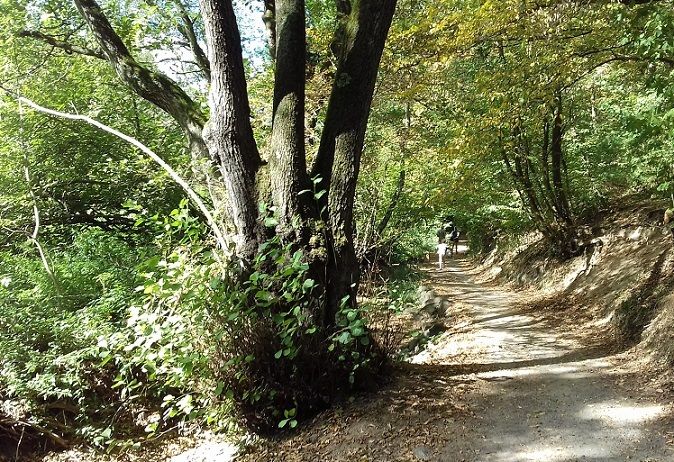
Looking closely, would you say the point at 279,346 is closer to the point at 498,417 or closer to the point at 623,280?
the point at 498,417

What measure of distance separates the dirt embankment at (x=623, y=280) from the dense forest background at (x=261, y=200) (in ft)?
1.98

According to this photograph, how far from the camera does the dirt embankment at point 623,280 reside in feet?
18.5

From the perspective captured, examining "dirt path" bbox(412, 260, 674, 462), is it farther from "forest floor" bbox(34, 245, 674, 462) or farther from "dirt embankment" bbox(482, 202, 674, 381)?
"dirt embankment" bbox(482, 202, 674, 381)

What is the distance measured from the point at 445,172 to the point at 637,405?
7255 mm

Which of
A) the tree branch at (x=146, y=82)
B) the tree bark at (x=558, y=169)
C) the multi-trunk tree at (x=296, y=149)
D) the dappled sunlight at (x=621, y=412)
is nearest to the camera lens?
the dappled sunlight at (x=621, y=412)

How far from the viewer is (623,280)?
7527 mm

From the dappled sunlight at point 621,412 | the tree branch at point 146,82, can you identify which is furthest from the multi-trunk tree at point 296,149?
the dappled sunlight at point 621,412

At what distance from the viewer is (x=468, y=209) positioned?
14.9 m

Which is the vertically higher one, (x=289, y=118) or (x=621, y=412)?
(x=289, y=118)

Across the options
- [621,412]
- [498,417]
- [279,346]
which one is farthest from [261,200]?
[621,412]

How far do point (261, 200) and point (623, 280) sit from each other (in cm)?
615

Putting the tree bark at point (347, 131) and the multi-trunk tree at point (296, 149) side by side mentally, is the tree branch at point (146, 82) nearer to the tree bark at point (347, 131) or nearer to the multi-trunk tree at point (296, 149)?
the multi-trunk tree at point (296, 149)

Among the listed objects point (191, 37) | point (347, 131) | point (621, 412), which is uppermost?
point (191, 37)

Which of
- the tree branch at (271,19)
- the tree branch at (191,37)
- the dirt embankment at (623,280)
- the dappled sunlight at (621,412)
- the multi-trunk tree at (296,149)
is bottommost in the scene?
the dappled sunlight at (621,412)
